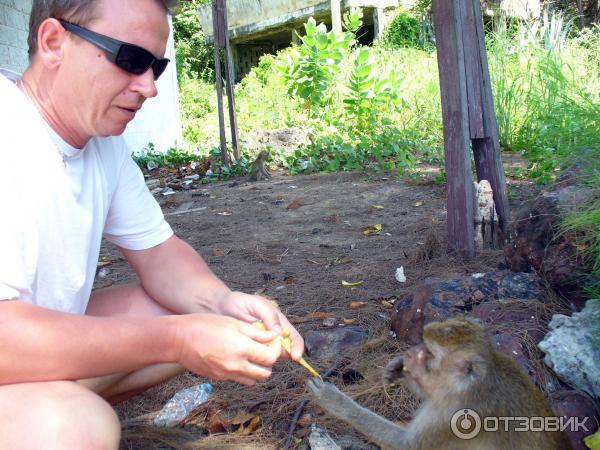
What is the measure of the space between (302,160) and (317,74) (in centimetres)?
166

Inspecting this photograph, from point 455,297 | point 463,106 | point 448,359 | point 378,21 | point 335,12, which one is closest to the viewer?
point 448,359

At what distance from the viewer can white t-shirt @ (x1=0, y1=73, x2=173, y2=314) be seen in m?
1.65

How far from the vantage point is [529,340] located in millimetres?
2637

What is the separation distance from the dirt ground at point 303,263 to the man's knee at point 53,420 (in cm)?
80

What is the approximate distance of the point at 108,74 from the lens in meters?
1.80

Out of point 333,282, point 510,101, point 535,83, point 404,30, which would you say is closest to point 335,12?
point 404,30

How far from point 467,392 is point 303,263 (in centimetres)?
254

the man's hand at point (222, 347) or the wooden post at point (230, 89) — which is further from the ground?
the wooden post at point (230, 89)

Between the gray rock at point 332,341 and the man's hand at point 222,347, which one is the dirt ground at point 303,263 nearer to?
the gray rock at point 332,341

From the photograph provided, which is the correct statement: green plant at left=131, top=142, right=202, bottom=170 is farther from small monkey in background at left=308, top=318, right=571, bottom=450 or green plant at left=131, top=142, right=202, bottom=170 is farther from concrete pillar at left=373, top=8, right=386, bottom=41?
small monkey in background at left=308, top=318, right=571, bottom=450

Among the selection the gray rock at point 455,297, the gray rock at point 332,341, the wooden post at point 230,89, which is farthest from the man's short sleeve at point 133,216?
the wooden post at point 230,89

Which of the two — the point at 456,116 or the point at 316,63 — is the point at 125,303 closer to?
the point at 456,116

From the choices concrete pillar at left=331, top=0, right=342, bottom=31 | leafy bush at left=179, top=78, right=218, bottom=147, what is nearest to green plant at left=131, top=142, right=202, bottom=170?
leafy bush at left=179, top=78, right=218, bottom=147

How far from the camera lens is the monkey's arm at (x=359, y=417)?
7.23 feet
